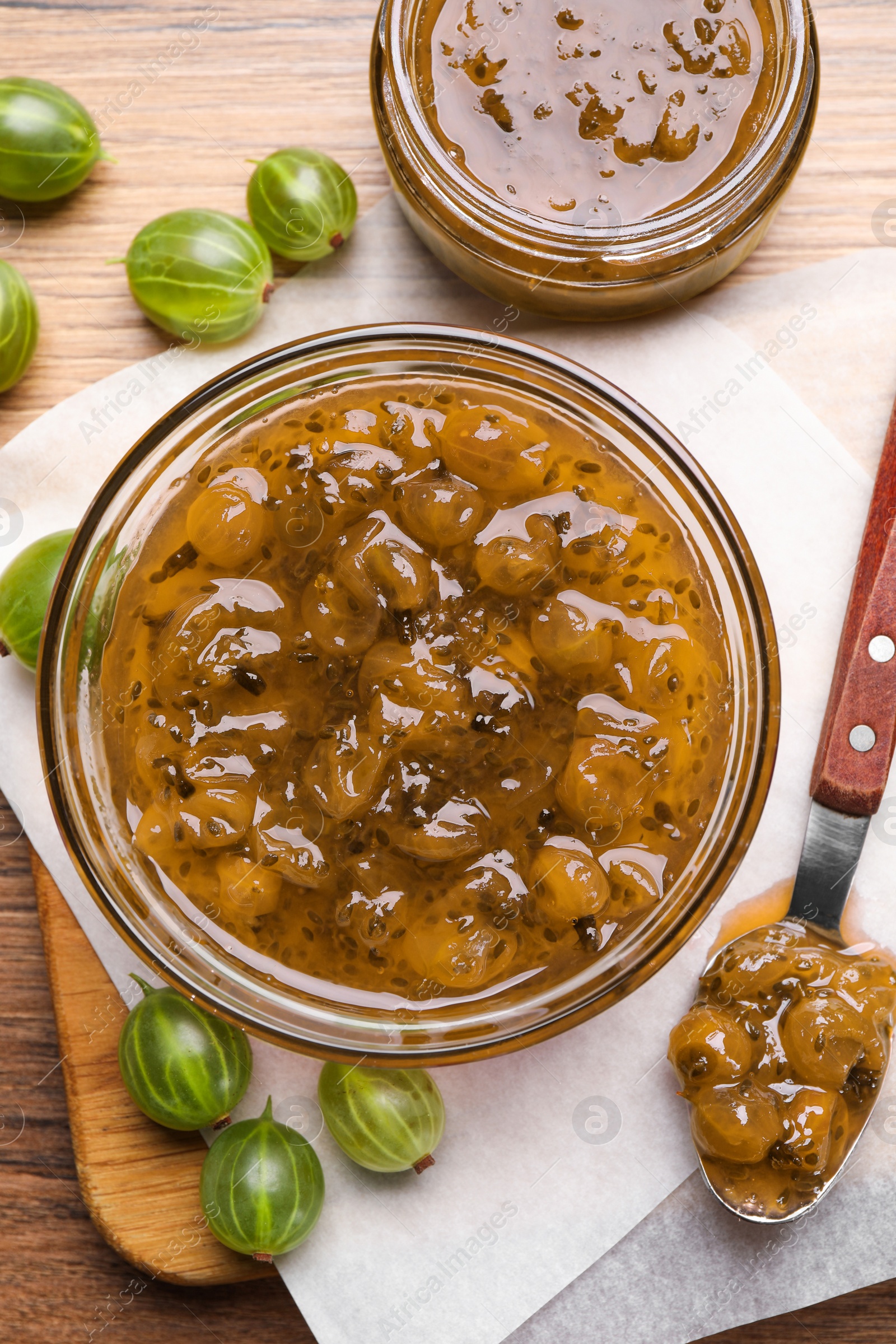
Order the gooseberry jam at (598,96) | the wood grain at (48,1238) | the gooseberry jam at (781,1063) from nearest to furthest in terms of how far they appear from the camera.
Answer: the gooseberry jam at (781,1063) < the gooseberry jam at (598,96) < the wood grain at (48,1238)

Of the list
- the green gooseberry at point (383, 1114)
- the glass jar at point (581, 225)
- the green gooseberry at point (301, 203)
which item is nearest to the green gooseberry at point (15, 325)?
the green gooseberry at point (301, 203)

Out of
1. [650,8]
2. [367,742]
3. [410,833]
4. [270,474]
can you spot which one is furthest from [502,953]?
[650,8]

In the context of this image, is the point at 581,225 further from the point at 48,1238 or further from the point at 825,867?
the point at 48,1238

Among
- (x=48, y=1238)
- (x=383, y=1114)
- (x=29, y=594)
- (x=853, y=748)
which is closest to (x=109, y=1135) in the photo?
(x=48, y=1238)

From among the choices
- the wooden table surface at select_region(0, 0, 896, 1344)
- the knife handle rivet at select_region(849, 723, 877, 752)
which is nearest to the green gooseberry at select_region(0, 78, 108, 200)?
the wooden table surface at select_region(0, 0, 896, 1344)

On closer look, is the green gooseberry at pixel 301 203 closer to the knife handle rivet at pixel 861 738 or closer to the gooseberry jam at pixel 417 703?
Result: the gooseberry jam at pixel 417 703

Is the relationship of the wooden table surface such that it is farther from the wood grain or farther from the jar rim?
the jar rim

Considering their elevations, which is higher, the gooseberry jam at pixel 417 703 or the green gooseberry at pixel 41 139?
the green gooseberry at pixel 41 139
